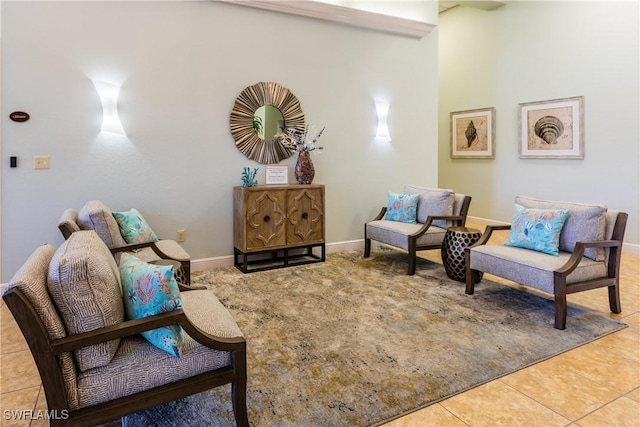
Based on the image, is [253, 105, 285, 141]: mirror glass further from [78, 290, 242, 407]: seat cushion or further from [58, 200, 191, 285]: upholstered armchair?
[78, 290, 242, 407]: seat cushion

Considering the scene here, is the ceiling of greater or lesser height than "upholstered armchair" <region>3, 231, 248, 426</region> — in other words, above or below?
above

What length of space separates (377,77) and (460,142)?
2.67 metres

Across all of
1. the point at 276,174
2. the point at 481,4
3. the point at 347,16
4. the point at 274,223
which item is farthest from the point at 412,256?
the point at 481,4

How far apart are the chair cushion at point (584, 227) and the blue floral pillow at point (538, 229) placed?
3.2 inches

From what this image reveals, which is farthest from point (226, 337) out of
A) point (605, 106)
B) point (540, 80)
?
point (540, 80)

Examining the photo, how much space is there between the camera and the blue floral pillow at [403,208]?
4746mm

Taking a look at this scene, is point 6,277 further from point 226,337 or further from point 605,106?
point 605,106

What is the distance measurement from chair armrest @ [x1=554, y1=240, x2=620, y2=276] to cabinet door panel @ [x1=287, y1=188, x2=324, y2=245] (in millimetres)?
2524

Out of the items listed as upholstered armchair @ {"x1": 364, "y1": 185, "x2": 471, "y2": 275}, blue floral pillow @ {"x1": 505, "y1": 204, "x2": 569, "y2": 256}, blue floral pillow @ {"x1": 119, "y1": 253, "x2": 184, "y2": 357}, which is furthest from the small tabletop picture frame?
blue floral pillow @ {"x1": 119, "y1": 253, "x2": 184, "y2": 357}

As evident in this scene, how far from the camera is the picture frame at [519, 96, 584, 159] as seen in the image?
5.44m

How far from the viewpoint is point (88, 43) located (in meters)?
3.74

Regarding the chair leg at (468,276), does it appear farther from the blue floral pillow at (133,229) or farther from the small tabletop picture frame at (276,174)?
the blue floral pillow at (133,229)

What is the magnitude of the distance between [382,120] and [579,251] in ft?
10.1

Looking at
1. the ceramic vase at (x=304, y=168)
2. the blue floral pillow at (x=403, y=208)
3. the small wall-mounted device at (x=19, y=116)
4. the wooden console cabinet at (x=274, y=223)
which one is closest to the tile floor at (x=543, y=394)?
the small wall-mounted device at (x=19, y=116)
